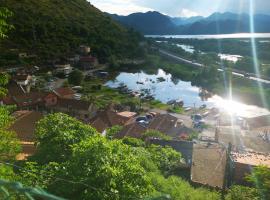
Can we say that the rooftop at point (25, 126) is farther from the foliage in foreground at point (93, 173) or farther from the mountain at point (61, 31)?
the mountain at point (61, 31)

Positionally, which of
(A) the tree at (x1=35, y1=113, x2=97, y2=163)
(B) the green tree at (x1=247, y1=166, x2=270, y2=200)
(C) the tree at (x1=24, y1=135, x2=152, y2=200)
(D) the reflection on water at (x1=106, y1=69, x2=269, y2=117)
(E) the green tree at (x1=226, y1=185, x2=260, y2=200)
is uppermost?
(C) the tree at (x1=24, y1=135, x2=152, y2=200)

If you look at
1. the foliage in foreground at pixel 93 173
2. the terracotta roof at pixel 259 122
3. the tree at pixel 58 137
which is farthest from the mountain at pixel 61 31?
the foliage in foreground at pixel 93 173

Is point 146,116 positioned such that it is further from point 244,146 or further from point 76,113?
point 244,146

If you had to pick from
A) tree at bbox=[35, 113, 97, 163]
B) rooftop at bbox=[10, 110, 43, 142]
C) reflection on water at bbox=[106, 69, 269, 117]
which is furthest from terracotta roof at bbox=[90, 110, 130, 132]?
tree at bbox=[35, 113, 97, 163]

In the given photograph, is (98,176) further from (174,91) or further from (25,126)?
(174,91)

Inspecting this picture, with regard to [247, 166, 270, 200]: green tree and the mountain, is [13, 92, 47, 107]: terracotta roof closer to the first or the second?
[247, 166, 270, 200]: green tree

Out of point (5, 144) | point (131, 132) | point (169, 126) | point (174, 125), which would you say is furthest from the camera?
point (174, 125)

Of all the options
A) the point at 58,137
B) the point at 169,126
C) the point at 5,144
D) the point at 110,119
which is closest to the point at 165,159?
the point at 58,137
